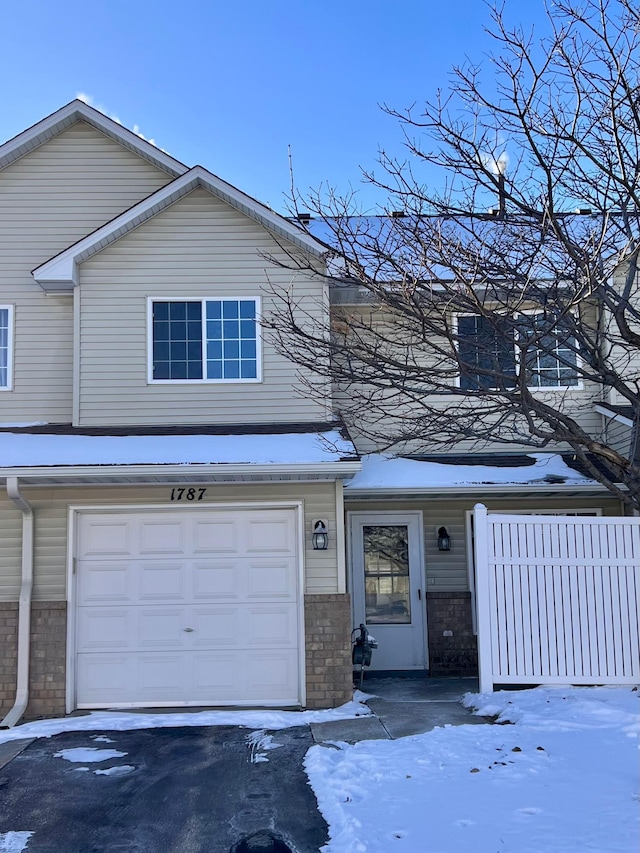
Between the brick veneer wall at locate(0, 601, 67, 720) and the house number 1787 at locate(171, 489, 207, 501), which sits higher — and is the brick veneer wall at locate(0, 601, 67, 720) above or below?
below

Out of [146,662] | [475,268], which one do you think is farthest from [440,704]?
[475,268]

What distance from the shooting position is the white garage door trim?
9.70 metres

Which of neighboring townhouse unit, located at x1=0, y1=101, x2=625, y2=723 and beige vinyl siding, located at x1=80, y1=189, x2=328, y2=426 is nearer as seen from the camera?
neighboring townhouse unit, located at x1=0, y1=101, x2=625, y2=723

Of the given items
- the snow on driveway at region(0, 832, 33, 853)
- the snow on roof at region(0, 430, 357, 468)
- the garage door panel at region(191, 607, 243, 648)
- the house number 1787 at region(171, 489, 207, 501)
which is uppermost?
the snow on roof at region(0, 430, 357, 468)

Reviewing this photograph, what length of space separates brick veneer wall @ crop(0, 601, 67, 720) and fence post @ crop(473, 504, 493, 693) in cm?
487

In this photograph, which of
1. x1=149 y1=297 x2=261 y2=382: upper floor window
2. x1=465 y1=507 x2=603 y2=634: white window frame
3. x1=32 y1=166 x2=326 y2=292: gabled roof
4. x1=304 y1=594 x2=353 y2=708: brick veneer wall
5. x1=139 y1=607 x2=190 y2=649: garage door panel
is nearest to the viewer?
x1=304 y1=594 x2=353 y2=708: brick veneer wall

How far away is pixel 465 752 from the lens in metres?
6.92

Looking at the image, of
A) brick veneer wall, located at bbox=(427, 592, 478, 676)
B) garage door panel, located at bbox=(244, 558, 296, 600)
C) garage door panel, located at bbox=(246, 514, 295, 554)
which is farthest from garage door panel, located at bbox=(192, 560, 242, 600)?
brick veneer wall, located at bbox=(427, 592, 478, 676)

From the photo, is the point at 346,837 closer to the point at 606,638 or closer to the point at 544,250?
the point at 606,638

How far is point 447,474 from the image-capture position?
11.1 m

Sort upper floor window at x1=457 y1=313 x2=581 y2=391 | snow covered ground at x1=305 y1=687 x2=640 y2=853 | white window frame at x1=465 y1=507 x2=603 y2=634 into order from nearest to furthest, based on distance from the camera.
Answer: snow covered ground at x1=305 y1=687 x2=640 y2=853 → upper floor window at x1=457 y1=313 x2=581 y2=391 → white window frame at x1=465 y1=507 x2=603 y2=634

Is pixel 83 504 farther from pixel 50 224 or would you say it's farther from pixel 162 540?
pixel 50 224

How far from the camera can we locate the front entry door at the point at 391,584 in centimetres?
1205

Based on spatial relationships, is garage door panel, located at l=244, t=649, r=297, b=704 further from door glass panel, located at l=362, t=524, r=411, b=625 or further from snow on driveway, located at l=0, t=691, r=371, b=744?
door glass panel, located at l=362, t=524, r=411, b=625
